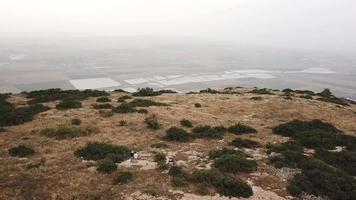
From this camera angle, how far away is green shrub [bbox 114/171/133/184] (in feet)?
57.5

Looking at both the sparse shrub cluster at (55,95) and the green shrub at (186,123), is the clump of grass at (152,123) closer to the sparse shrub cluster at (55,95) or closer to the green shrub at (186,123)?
the green shrub at (186,123)

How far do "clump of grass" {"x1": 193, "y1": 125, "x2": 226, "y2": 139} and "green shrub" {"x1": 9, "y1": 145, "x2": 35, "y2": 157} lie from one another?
10665mm

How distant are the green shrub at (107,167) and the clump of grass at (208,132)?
7.91 m

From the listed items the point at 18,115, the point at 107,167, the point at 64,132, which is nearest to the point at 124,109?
the point at 64,132

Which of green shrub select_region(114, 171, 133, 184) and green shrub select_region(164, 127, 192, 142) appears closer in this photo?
green shrub select_region(114, 171, 133, 184)

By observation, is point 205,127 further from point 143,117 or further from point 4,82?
point 4,82

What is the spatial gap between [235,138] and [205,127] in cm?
296

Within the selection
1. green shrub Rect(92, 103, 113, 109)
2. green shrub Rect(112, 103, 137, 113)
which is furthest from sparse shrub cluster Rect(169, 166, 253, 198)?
green shrub Rect(92, 103, 113, 109)

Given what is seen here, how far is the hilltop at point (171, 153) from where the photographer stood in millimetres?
17062

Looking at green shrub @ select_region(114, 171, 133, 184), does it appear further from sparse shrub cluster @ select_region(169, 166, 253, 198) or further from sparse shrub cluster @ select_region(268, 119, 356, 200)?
sparse shrub cluster @ select_region(268, 119, 356, 200)

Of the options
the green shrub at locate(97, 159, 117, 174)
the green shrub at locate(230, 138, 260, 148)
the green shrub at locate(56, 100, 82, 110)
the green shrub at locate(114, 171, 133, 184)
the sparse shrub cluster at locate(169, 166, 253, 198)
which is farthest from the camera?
the green shrub at locate(56, 100, 82, 110)

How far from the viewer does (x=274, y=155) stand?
22.0 metres

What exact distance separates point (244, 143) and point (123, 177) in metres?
9.42

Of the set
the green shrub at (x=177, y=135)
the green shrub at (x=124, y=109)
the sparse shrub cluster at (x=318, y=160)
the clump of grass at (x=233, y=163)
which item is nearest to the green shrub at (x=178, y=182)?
the clump of grass at (x=233, y=163)
